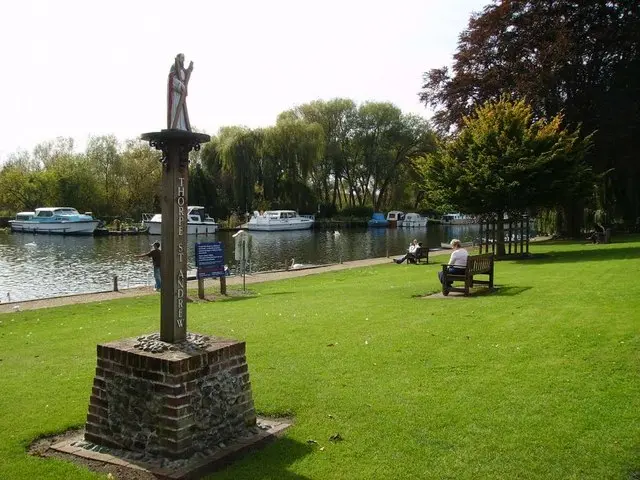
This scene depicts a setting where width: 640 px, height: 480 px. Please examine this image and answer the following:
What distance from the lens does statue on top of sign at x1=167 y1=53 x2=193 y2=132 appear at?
20.7 feet

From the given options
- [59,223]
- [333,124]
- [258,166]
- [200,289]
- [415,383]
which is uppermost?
[333,124]

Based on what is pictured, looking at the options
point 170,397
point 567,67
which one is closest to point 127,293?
point 170,397

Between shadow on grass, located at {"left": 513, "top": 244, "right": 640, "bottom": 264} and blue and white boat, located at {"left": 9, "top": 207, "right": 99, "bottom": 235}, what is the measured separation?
51935mm

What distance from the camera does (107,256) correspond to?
42.3 m

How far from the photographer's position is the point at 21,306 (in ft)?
58.9

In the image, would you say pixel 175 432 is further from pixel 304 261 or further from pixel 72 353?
pixel 304 261

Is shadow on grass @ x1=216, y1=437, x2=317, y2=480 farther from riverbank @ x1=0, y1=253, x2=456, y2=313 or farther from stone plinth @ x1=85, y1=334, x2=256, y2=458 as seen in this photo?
riverbank @ x1=0, y1=253, x2=456, y2=313

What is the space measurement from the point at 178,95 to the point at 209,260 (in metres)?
12.9

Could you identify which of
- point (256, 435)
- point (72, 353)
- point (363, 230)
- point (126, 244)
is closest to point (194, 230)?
point (126, 244)

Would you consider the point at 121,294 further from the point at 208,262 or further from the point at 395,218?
the point at 395,218

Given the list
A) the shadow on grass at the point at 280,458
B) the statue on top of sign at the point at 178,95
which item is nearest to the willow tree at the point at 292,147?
the statue on top of sign at the point at 178,95

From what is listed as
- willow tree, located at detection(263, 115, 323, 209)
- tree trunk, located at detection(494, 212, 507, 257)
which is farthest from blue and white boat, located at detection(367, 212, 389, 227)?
tree trunk, located at detection(494, 212, 507, 257)

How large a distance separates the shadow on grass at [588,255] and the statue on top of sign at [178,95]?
19.5m

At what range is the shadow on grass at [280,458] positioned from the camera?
17.7 ft
